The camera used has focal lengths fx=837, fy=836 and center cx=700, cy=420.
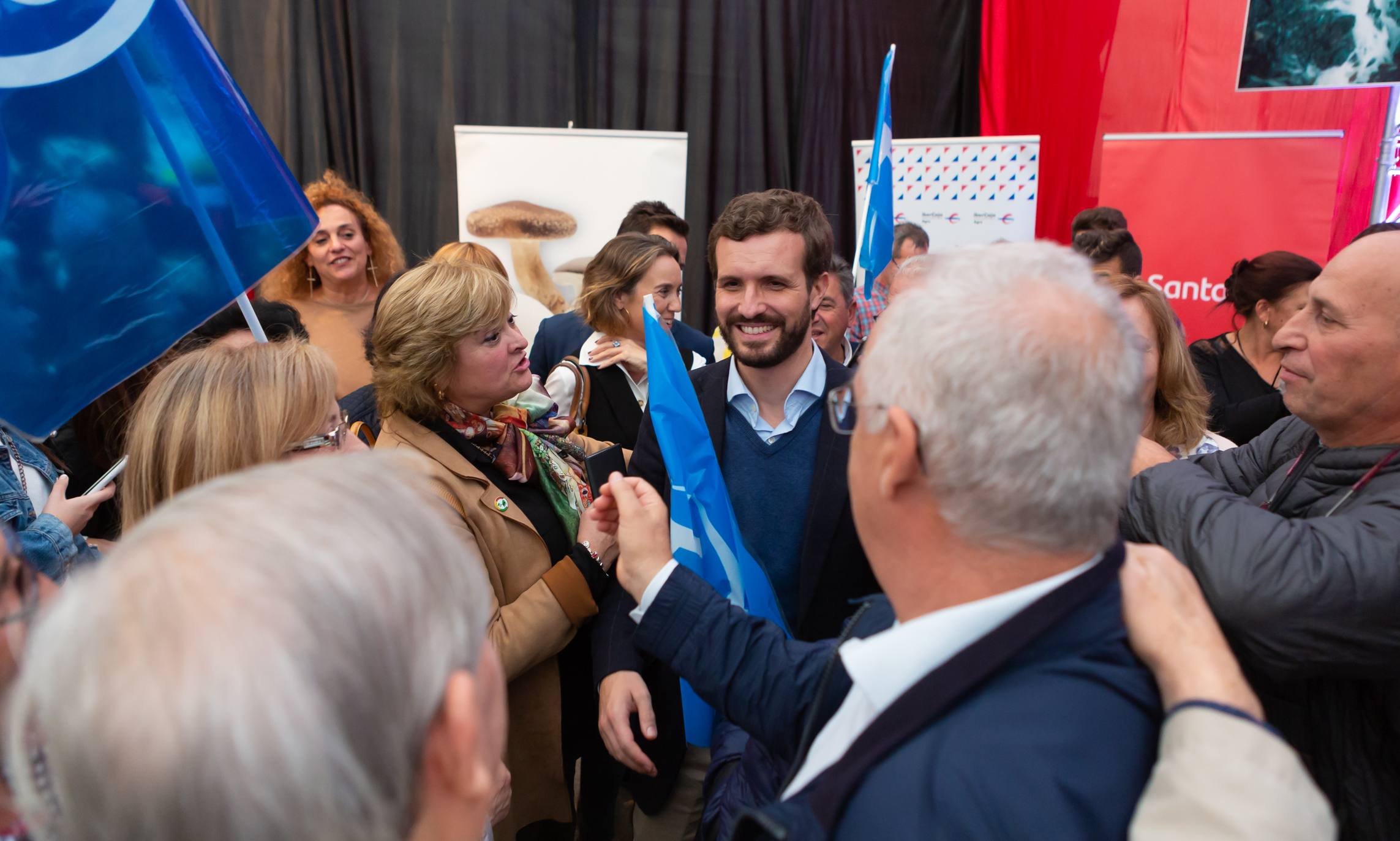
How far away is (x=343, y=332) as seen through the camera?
3.52 meters

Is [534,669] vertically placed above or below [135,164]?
below

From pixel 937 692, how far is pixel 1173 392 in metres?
1.85

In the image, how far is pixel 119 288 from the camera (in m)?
1.56

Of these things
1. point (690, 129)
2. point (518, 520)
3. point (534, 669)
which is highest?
point (690, 129)

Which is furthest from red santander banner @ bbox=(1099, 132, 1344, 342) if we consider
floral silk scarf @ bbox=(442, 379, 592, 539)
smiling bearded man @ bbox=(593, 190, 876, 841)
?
floral silk scarf @ bbox=(442, 379, 592, 539)

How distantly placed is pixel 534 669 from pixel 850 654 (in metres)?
1.25

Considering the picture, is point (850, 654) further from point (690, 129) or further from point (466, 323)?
point (690, 129)

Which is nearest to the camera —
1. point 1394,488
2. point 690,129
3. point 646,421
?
point 1394,488

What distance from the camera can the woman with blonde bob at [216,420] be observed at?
4.79 feet

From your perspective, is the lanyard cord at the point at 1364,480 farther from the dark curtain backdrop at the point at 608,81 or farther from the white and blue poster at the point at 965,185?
the dark curtain backdrop at the point at 608,81

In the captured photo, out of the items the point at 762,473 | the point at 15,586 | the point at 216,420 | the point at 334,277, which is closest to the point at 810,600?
the point at 762,473

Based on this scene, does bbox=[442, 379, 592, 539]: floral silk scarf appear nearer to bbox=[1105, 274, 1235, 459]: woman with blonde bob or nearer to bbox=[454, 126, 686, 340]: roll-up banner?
bbox=[1105, 274, 1235, 459]: woman with blonde bob

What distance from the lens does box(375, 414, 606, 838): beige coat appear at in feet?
5.88

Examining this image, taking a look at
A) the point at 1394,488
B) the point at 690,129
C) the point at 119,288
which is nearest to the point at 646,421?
the point at 119,288
